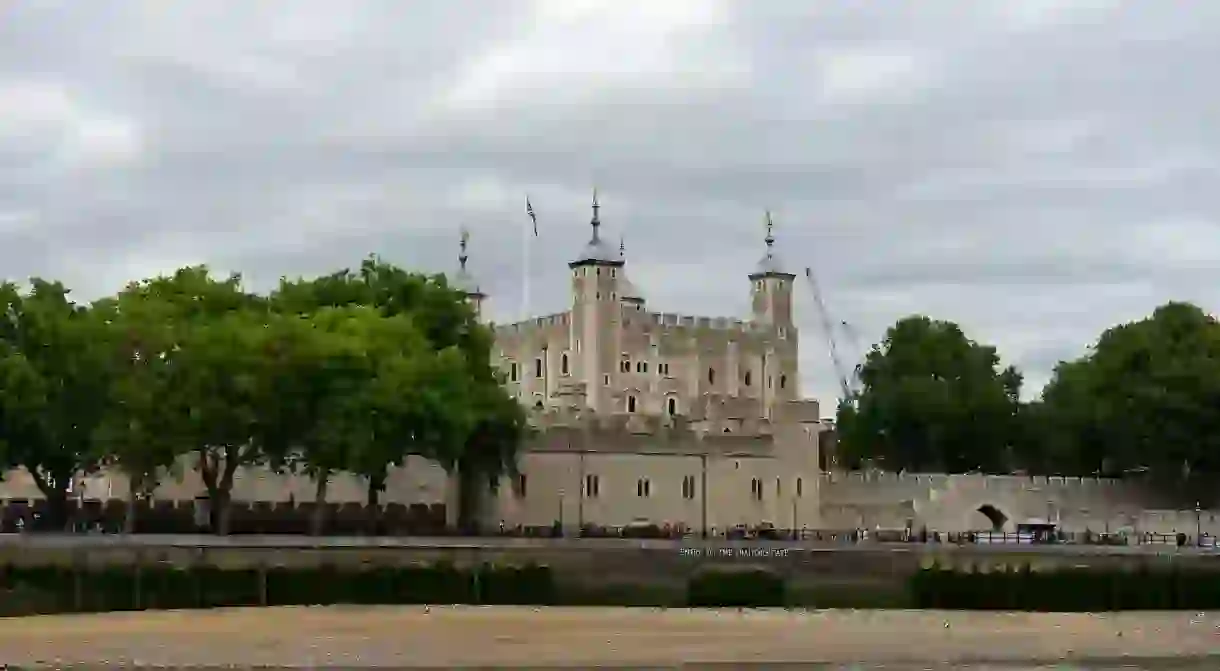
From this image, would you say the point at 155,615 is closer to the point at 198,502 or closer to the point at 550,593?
the point at 550,593

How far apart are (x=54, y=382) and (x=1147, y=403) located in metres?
54.9

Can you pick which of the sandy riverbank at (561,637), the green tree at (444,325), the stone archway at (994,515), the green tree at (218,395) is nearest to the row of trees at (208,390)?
the green tree at (218,395)

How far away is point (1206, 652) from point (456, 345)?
117 ft

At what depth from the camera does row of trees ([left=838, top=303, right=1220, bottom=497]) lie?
9219cm

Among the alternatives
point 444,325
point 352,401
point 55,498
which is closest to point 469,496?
point 444,325

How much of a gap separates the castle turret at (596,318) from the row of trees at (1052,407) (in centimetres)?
1552

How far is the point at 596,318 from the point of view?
112125mm

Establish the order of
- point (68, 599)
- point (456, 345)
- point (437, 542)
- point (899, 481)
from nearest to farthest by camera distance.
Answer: point (68, 599), point (437, 542), point (456, 345), point (899, 481)

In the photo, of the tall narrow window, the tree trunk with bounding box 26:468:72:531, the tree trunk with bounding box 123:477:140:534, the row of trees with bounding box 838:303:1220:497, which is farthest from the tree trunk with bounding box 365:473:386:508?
the row of trees with bounding box 838:303:1220:497

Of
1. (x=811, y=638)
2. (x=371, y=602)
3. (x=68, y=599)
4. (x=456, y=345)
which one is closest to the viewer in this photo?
(x=811, y=638)

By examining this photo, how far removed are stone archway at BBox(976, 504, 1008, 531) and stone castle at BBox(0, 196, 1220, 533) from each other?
15 centimetres

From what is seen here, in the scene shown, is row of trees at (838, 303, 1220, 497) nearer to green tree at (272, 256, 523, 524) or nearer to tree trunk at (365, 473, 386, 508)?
green tree at (272, 256, 523, 524)

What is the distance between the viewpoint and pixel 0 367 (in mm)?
60281

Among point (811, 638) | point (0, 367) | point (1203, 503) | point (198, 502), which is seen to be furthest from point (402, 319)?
point (1203, 503)
